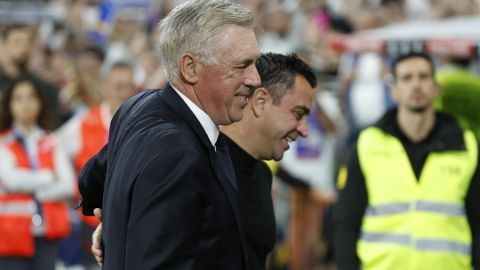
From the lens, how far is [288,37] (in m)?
14.2

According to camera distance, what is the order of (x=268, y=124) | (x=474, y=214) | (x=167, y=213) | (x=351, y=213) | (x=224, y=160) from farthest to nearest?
(x=351, y=213), (x=474, y=214), (x=268, y=124), (x=224, y=160), (x=167, y=213)

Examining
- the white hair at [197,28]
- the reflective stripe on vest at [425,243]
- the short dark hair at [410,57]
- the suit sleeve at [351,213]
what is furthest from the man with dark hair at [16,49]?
the white hair at [197,28]

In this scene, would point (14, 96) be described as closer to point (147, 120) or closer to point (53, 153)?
point (53, 153)

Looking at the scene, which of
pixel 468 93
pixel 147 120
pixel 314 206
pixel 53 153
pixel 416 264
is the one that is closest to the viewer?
pixel 147 120

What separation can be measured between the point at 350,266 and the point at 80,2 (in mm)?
10409

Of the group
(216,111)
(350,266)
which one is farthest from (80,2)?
(216,111)

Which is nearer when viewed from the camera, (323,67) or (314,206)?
(314,206)

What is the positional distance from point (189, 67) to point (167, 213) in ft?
1.66

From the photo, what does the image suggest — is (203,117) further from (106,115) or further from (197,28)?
(106,115)

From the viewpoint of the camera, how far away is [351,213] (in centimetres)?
650

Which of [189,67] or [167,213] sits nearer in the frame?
[167,213]

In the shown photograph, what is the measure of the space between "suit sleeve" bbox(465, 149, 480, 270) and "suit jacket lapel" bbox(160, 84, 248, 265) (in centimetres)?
278

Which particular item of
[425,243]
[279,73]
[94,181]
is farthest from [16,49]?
[94,181]

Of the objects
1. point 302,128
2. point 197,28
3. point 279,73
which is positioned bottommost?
point 302,128
